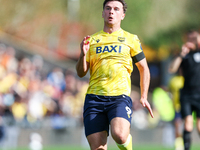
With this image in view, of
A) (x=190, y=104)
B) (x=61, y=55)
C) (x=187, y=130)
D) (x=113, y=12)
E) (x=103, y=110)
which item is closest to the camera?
(x=103, y=110)

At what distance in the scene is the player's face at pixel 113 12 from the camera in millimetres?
5773

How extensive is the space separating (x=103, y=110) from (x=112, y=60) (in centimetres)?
69

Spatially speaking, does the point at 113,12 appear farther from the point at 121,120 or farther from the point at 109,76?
the point at 121,120

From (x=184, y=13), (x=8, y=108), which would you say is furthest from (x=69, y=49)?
(x=8, y=108)

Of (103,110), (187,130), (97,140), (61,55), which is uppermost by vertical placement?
(61,55)

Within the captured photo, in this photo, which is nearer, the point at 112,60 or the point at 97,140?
the point at 97,140

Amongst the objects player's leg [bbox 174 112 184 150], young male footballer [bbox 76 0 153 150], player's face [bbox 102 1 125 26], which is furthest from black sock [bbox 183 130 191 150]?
player's face [bbox 102 1 125 26]

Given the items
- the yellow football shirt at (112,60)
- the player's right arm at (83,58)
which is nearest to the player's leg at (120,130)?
the yellow football shirt at (112,60)

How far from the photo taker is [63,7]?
110 ft

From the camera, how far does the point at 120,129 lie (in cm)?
536

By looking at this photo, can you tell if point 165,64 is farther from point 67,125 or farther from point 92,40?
point 92,40

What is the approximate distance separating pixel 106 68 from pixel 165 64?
65.7 ft

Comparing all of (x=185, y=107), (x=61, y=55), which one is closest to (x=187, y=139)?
(x=185, y=107)

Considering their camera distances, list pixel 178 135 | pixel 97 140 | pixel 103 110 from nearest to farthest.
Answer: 1. pixel 97 140
2. pixel 103 110
3. pixel 178 135
